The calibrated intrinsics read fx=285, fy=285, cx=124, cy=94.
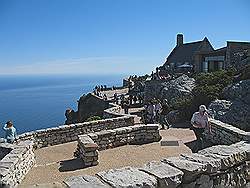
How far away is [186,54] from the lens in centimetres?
5234

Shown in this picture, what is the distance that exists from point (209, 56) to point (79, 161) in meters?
29.1

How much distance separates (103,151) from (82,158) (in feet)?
3.73

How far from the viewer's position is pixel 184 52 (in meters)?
53.5

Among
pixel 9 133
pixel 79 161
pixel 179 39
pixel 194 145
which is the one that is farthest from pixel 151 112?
pixel 179 39

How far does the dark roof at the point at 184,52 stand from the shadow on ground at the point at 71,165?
42.8 meters

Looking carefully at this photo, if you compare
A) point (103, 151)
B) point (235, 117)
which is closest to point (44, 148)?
point (103, 151)

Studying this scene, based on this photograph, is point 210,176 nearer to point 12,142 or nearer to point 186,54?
point 12,142

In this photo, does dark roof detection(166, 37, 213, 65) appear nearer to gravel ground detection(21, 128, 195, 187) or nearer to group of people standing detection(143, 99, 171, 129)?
group of people standing detection(143, 99, 171, 129)

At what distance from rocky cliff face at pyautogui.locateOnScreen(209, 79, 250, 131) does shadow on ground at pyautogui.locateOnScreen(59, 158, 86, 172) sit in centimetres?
828

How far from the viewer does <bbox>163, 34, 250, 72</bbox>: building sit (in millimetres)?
28656

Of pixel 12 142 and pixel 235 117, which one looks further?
pixel 235 117

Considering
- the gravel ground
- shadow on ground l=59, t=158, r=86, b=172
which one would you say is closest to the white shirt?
the gravel ground

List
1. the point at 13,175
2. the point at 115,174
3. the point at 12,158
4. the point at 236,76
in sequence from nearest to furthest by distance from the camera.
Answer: the point at 115,174
the point at 13,175
the point at 12,158
the point at 236,76

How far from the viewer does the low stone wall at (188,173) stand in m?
3.92
